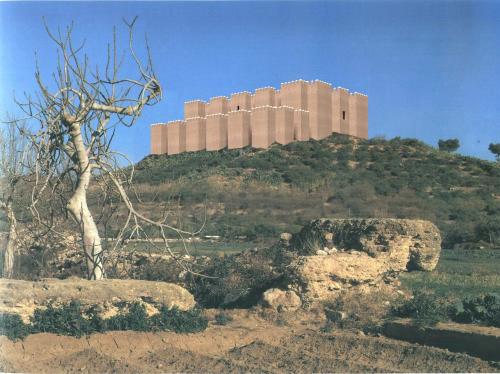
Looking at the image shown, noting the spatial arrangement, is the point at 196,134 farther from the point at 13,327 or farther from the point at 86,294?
the point at 13,327

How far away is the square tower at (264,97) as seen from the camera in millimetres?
71000

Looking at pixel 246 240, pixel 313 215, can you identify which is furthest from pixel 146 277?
pixel 313 215

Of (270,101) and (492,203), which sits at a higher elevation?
(270,101)

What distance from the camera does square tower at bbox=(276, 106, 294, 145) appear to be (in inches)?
2544

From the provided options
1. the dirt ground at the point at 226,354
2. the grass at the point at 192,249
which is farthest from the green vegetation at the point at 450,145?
the dirt ground at the point at 226,354

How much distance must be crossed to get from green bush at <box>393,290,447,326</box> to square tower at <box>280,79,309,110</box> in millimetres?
57080

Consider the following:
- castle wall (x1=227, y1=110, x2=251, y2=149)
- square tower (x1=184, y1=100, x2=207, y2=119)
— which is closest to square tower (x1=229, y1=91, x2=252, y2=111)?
square tower (x1=184, y1=100, x2=207, y2=119)

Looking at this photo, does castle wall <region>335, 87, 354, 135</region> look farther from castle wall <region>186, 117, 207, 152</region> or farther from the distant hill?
castle wall <region>186, 117, 207, 152</region>

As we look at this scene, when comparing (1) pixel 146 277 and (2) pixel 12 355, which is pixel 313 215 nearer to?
(1) pixel 146 277

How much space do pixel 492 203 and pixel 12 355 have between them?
145ft

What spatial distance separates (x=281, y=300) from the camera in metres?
11.4

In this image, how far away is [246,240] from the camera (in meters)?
35.9

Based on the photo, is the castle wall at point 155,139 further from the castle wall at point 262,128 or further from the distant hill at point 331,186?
the castle wall at point 262,128

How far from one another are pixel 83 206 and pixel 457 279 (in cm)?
1077
